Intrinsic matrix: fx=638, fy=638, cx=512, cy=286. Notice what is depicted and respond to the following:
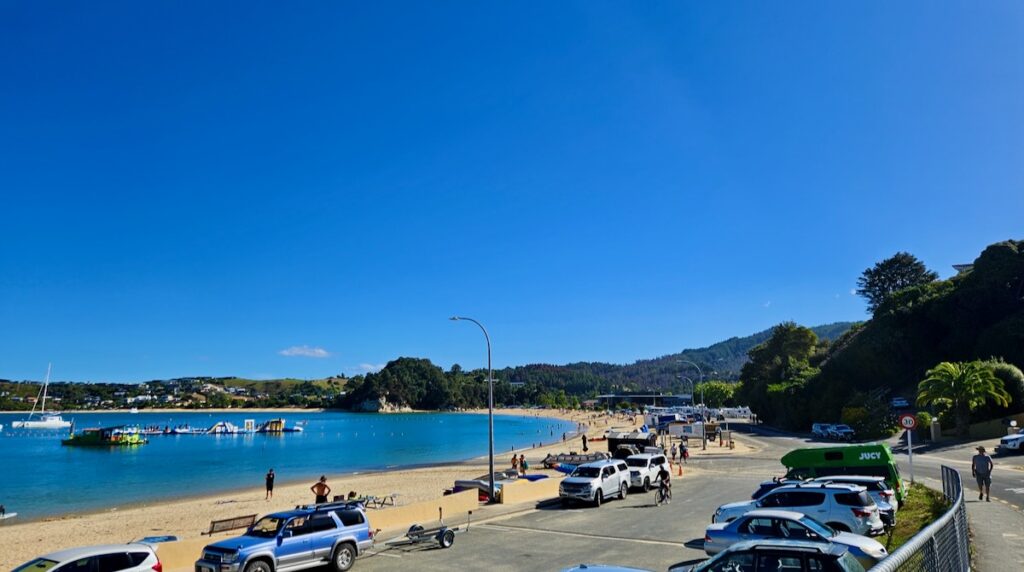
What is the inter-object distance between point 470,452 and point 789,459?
2853 inches

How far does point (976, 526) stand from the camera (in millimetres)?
16859

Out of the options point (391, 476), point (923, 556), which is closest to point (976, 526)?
point (923, 556)

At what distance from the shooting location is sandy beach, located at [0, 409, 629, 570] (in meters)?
30.5

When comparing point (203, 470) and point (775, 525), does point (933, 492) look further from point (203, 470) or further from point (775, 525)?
point (203, 470)

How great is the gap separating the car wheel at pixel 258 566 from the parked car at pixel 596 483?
14.8m

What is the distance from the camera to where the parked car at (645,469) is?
3155 cm

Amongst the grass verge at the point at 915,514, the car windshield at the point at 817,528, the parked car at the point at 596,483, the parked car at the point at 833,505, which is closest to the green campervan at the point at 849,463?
the grass verge at the point at 915,514

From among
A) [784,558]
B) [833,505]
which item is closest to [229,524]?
[833,505]

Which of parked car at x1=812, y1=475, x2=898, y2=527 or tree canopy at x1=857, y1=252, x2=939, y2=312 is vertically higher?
tree canopy at x1=857, y1=252, x2=939, y2=312

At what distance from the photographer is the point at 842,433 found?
6178cm

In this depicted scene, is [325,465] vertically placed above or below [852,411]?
below

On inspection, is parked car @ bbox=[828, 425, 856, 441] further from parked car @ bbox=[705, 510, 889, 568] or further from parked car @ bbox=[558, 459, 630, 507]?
parked car @ bbox=[705, 510, 889, 568]

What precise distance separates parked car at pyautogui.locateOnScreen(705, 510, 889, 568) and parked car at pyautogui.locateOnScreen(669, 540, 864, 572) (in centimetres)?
423

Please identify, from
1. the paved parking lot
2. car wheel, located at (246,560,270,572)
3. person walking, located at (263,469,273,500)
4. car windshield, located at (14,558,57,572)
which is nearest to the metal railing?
the paved parking lot
